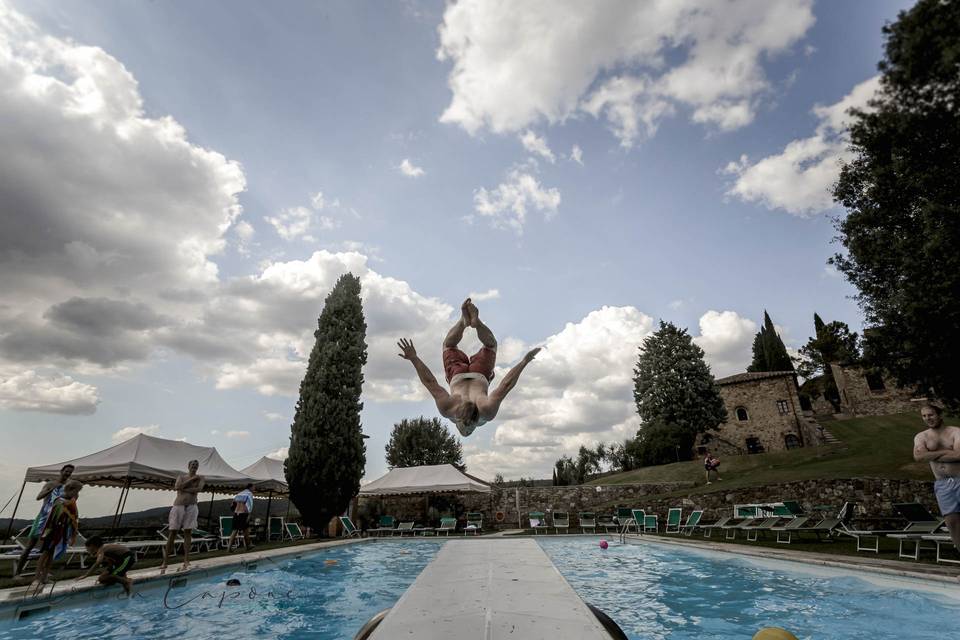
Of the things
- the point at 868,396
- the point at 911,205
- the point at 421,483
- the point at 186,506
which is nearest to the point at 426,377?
the point at 186,506

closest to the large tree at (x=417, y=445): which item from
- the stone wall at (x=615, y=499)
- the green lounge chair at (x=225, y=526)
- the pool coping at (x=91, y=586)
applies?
the stone wall at (x=615, y=499)

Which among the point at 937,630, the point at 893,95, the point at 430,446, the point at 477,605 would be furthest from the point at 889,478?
the point at 430,446

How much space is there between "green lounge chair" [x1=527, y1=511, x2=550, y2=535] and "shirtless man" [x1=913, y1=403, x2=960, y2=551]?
1583 centimetres

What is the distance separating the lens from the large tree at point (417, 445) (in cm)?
4031

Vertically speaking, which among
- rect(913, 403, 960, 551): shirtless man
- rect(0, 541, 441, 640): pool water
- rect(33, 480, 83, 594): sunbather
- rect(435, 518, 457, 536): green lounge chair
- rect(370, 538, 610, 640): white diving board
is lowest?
rect(0, 541, 441, 640): pool water

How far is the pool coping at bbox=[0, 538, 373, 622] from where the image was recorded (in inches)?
223

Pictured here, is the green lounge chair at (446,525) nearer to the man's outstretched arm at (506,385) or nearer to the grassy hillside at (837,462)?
the grassy hillside at (837,462)

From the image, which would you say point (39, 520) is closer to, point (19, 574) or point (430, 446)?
point (19, 574)

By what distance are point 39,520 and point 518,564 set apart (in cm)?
821

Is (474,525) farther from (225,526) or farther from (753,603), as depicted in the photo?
(753,603)

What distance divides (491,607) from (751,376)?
44.6m

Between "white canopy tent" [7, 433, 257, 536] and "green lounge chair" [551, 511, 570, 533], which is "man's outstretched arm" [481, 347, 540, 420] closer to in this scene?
"white canopy tent" [7, 433, 257, 536]

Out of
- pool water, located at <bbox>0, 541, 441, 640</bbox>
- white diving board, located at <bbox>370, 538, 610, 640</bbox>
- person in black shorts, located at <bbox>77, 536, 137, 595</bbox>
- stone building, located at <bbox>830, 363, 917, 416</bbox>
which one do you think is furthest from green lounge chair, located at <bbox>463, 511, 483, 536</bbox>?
stone building, located at <bbox>830, 363, 917, 416</bbox>

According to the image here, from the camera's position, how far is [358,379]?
21.8 meters
